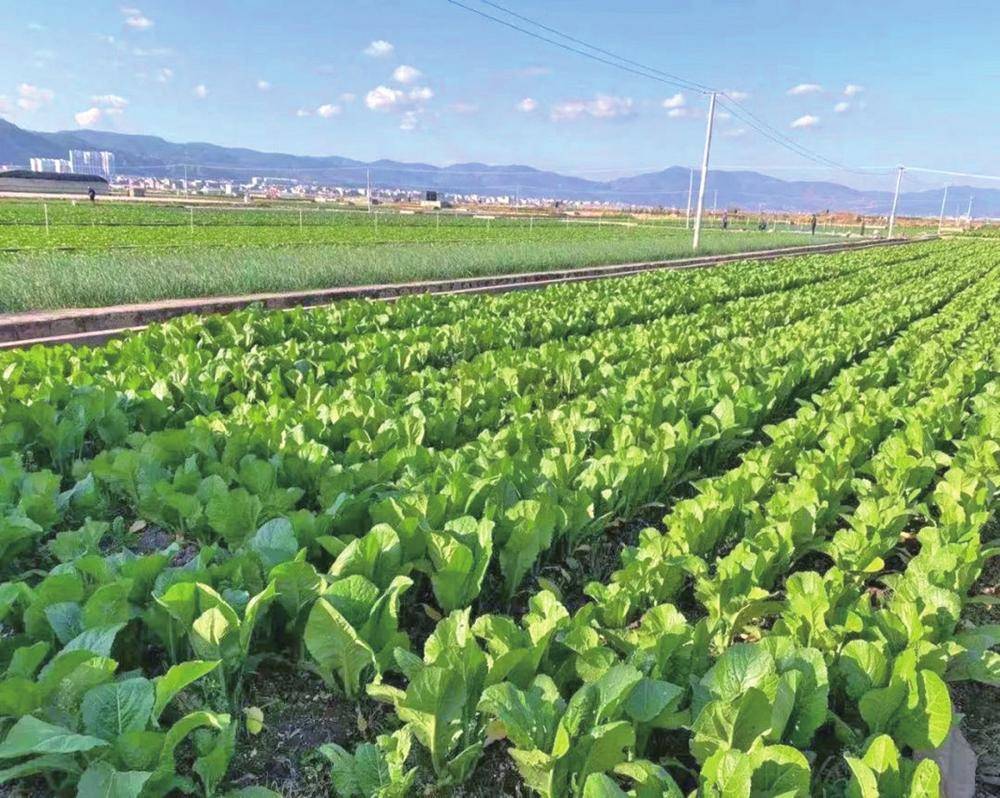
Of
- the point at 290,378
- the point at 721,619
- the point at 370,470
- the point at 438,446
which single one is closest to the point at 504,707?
the point at 721,619

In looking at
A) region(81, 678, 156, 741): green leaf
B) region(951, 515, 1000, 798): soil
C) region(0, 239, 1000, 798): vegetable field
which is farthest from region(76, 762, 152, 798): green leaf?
region(951, 515, 1000, 798): soil

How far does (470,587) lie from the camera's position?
8.75 feet

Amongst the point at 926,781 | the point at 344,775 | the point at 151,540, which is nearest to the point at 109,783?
the point at 344,775

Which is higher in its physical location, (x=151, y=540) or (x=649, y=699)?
(x=649, y=699)

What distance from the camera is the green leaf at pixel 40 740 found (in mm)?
1545

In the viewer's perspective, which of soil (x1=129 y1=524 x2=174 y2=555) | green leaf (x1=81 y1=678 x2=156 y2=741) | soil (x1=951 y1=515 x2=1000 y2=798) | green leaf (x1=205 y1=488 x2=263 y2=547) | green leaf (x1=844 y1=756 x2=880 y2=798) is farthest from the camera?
soil (x1=129 y1=524 x2=174 y2=555)

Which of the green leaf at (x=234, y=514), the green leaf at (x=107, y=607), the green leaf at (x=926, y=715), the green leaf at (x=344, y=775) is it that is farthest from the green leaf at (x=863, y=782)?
the green leaf at (x=234, y=514)

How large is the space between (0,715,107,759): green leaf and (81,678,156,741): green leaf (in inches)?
6.1

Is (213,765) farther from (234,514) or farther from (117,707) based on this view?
(234,514)

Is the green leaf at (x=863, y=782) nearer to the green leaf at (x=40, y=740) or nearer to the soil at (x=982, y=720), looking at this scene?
the soil at (x=982, y=720)

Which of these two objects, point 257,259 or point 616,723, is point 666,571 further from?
point 257,259

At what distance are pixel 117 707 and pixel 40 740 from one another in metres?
0.23

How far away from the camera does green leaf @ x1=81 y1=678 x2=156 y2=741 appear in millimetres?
1779

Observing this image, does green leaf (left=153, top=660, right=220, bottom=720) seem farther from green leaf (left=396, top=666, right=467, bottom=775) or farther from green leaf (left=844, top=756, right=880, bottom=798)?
green leaf (left=844, top=756, right=880, bottom=798)
